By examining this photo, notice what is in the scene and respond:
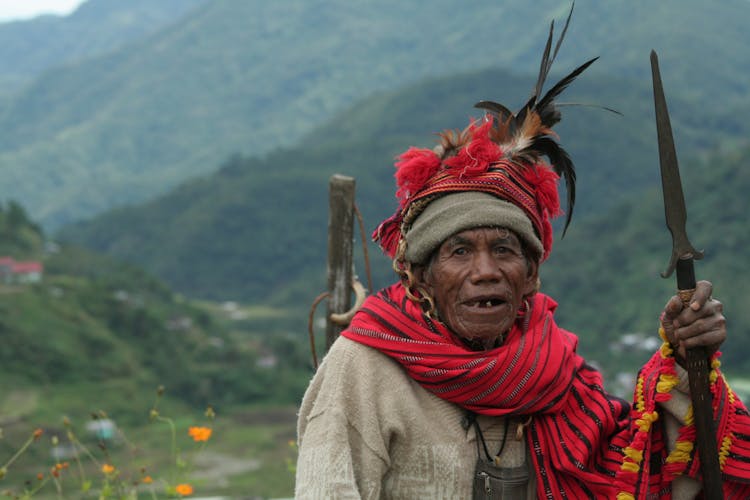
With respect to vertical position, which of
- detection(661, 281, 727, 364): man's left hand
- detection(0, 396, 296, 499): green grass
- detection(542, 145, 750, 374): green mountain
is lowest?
detection(661, 281, 727, 364): man's left hand

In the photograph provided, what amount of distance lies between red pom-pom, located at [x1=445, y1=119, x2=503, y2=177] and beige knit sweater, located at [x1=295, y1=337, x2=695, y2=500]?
1.53 ft

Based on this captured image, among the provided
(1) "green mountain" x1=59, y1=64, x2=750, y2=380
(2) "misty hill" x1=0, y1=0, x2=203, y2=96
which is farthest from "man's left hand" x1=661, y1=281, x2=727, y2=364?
(2) "misty hill" x1=0, y1=0, x2=203, y2=96

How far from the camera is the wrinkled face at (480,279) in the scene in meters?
2.25

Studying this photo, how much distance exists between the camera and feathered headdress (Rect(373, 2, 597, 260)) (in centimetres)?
230

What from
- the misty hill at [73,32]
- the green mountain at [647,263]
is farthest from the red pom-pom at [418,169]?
the misty hill at [73,32]

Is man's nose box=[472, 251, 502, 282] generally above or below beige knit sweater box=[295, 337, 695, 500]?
above

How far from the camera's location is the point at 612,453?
7.85 feet

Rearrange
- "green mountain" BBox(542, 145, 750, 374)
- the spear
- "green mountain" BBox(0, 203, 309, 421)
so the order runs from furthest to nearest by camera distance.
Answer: "green mountain" BBox(542, 145, 750, 374)
"green mountain" BBox(0, 203, 309, 421)
the spear

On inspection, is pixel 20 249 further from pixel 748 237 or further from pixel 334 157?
pixel 334 157

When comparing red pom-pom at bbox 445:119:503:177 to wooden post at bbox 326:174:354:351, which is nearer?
red pom-pom at bbox 445:119:503:177

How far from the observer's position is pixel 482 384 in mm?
2260

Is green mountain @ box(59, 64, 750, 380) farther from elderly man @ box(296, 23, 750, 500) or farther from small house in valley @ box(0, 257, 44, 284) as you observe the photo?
elderly man @ box(296, 23, 750, 500)

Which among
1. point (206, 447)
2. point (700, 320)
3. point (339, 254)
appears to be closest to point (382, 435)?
point (700, 320)

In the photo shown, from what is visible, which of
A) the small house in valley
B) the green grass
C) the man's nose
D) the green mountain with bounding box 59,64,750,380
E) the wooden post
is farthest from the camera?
the green mountain with bounding box 59,64,750,380
